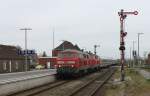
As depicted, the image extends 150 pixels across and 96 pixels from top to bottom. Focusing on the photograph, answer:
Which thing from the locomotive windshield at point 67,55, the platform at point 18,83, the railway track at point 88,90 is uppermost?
the locomotive windshield at point 67,55

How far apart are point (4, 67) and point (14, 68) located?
5.87 meters

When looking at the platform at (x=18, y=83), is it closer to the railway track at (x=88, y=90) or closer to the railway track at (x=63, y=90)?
the railway track at (x=63, y=90)

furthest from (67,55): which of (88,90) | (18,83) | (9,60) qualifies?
(9,60)

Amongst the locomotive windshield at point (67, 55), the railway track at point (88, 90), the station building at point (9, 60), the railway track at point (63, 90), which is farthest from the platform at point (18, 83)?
the station building at point (9, 60)

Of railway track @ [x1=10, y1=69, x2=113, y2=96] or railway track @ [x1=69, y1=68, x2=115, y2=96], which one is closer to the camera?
railway track @ [x1=10, y1=69, x2=113, y2=96]

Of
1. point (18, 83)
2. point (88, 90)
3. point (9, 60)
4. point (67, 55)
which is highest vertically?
point (67, 55)

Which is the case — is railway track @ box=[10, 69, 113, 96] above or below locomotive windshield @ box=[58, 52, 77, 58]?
below

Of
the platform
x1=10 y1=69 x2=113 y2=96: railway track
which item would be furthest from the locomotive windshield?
x1=10 y1=69 x2=113 y2=96: railway track

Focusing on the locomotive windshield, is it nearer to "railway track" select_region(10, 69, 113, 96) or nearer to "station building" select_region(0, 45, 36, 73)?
"railway track" select_region(10, 69, 113, 96)

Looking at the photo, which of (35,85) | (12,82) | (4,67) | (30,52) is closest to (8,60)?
(4,67)

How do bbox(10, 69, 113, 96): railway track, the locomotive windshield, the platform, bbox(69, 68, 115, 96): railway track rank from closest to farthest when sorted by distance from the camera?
the platform
bbox(10, 69, 113, 96): railway track
bbox(69, 68, 115, 96): railway track
the locomotive windshield

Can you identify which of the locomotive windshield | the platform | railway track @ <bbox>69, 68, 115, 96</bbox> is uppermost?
the locomotive windshield

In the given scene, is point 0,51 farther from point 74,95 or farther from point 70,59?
point 74,95

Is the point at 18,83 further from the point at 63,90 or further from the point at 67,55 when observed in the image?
the point at 67,55
